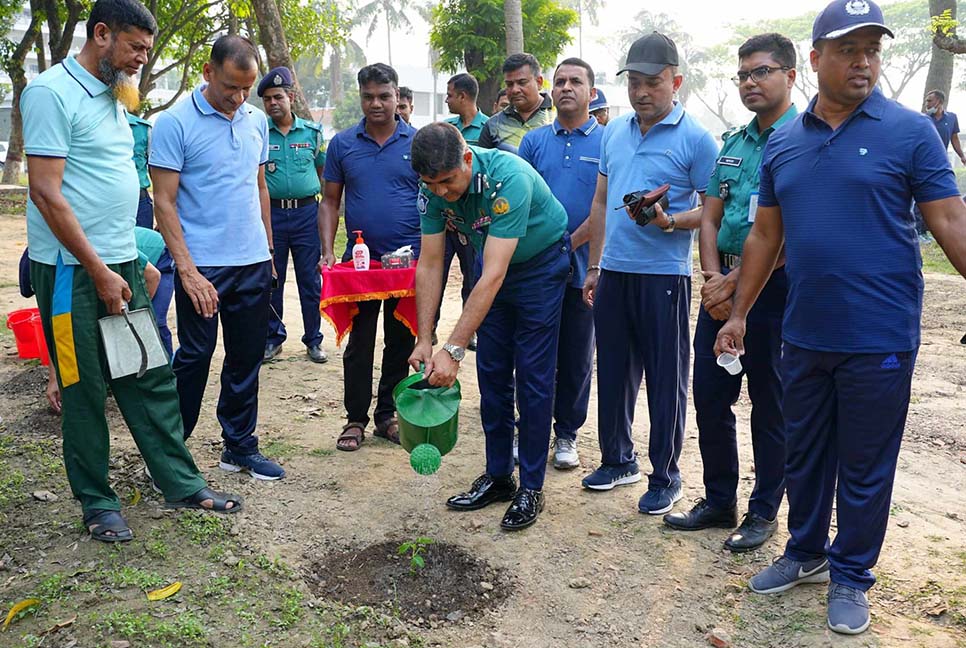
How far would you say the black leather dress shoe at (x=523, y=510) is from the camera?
13.0 ft

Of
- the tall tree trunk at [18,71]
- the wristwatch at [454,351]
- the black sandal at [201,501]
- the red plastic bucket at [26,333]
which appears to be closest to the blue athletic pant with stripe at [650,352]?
→ the wristwatch at [454,351]

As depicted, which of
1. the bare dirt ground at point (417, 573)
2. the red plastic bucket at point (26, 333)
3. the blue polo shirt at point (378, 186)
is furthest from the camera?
A: the red plastic bucket at point (26, 333)

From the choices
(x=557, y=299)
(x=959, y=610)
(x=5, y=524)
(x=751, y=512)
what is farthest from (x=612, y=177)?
(x=5, y=524)

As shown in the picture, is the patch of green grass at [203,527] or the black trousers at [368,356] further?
the black trousers at [368,356]

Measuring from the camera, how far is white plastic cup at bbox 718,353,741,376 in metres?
3.47

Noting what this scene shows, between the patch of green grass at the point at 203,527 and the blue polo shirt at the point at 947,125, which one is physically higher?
the blue polo shirt at the point at 947,125

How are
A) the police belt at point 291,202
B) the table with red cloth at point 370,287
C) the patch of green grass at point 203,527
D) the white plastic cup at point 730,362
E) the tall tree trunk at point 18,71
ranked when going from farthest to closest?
1. the tall tree trunk at point 18,71
2. the police belt at point 291,202
3. the table with red cloth at point 370,287
4. the patch of green grass at point 203,527
5. the white plastic cup at point 730,362

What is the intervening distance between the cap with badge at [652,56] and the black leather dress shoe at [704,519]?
6.47ft

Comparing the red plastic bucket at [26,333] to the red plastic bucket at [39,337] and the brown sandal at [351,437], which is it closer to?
the red plastic bucket at [39,337]

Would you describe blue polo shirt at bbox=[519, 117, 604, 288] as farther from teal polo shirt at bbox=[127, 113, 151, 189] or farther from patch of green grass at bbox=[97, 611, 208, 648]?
teal polo shirt at bbox=[127, 113, 151, 189]

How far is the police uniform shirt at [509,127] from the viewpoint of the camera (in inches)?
225

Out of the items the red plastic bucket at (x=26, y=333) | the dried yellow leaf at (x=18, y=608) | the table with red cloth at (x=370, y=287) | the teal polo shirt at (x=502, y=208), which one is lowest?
the dried yellow leaf at (x=18, y=608)

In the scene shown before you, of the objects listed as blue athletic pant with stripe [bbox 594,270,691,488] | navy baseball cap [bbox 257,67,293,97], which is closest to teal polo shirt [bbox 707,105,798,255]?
blue athletic pant with stripe [bbox 594,270,691,488]

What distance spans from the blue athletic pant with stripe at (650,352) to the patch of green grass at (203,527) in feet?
6.09
